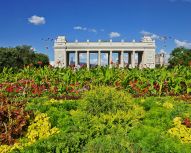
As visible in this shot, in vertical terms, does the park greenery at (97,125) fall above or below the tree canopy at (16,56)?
below

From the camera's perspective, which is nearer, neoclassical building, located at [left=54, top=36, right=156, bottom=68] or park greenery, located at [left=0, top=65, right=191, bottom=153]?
park greenery, located at [left=0, top=65, right=191, bottom=153]

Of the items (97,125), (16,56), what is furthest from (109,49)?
(97,125)

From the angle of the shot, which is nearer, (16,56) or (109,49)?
(16,56)

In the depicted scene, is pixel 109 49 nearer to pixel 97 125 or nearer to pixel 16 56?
pixel 16 56

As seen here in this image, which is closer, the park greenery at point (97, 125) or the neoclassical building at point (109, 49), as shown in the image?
the park greenery at point (97, 125)

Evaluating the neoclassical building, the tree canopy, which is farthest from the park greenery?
the neoclassical building

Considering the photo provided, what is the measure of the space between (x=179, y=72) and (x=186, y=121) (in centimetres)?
1270

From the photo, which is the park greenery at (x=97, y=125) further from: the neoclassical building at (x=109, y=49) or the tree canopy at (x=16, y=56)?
the neoclassical building at (x=109, y=49)

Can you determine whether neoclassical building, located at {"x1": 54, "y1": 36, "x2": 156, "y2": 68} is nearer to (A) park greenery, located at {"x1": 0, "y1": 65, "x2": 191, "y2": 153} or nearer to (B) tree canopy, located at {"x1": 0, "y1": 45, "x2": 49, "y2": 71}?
(B) tree canopy, located at {"x1": 0, "y1": 45, "x2": 49, "y2": 71}

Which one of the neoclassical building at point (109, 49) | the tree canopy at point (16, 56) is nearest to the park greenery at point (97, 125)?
the tree canopy at point (16, 56)

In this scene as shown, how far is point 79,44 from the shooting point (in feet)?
392

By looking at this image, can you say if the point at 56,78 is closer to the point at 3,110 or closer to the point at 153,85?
the point at 153,85

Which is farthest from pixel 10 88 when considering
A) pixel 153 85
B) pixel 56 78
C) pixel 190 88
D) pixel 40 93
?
pixel 190 88

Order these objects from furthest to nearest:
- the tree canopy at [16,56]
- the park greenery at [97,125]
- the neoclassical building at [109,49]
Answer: the neoclassical building at [109,49] < the tree canopy at [16,56] < the park greenery at [97,125]
